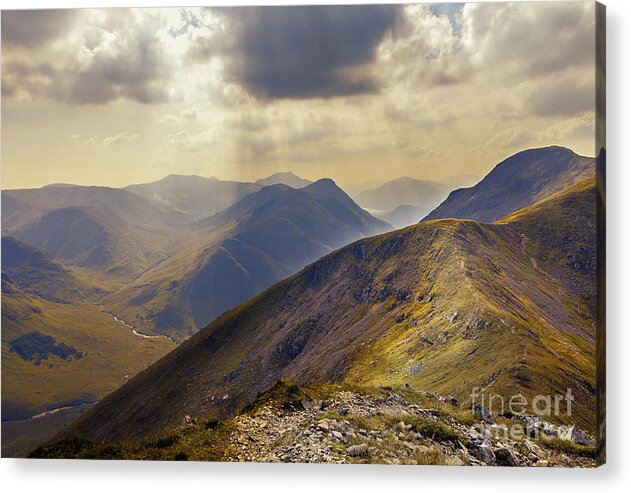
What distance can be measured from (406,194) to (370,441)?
3304cm

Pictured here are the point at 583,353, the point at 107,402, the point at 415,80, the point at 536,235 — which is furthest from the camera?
the point at 107,402

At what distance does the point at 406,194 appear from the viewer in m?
52.8

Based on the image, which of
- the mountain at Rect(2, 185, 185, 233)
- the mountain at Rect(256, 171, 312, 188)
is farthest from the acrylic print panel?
the mountain at Rect(256, 171, 312, 188)

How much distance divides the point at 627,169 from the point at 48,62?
99.4 feet

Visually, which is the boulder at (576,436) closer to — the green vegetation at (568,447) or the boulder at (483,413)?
the green vegetation at (568,447)

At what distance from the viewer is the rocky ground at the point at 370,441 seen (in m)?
22.9

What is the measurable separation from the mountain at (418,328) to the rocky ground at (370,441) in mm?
1887

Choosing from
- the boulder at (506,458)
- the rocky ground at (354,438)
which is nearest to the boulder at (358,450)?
the rocky ground at (354,438)

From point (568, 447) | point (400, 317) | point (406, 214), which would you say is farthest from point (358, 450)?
point (406, 214)

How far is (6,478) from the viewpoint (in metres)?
27.2

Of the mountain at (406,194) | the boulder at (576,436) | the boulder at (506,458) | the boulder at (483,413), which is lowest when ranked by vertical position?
the boulder at (506,458)

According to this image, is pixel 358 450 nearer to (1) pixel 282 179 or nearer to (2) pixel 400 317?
(2) pixel 400 317

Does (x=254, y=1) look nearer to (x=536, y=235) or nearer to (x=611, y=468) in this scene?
(x=611, y=468)

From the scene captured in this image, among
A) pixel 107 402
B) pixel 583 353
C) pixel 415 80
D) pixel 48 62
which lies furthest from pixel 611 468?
pixel 107 402
